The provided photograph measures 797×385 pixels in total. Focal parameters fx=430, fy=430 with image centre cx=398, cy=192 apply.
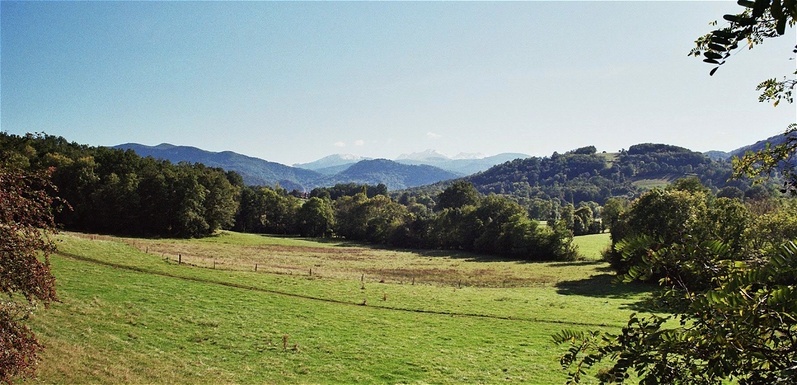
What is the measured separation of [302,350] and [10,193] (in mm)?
15696

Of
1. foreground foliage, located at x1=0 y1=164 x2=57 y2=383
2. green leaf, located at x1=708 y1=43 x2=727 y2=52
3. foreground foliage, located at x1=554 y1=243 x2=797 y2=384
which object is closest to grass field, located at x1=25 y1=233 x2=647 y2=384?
foreground foliage, located at x1=554 y1=243 x2=797 y2=384

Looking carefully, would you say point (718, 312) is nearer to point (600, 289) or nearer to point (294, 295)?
point (294, 295)

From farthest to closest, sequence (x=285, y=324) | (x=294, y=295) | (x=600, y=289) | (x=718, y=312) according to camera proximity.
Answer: (x=600, y=289) < (x=294, y=295) < (x=285, y=324) < (x=718, y=312)

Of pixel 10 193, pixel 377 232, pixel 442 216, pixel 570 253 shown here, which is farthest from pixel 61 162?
pixel 570 253

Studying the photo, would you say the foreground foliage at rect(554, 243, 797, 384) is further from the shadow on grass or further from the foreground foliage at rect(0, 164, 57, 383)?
the shadow on grass

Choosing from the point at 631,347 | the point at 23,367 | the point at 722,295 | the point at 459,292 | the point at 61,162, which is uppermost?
the point at 61,162

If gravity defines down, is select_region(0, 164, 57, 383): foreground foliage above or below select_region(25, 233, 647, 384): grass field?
above

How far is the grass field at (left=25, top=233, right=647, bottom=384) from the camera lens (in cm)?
1920

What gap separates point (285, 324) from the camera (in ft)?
86.9

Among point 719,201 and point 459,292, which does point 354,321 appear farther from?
point 719,201

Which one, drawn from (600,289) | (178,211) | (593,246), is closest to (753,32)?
(600,289)

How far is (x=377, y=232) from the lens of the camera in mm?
110188

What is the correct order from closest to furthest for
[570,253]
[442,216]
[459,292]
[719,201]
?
[459,292], [719,201], [570,253], [442,216]

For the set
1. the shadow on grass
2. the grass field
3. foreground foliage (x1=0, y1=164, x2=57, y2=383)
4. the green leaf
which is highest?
the green leaf
